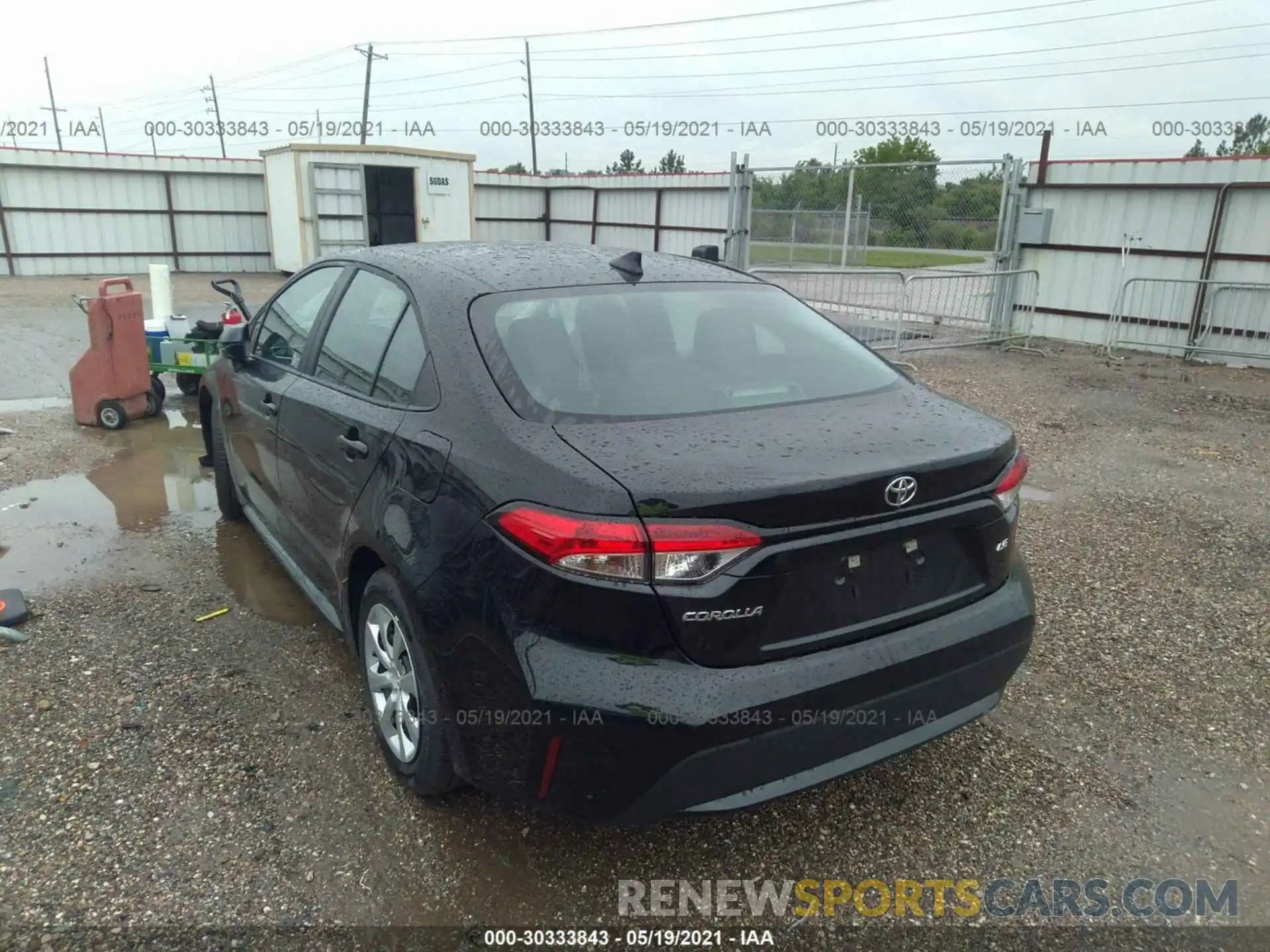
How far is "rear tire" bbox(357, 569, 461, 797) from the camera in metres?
2.52

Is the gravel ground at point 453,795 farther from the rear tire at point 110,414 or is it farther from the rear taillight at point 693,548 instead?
the rear tire at point 110,414

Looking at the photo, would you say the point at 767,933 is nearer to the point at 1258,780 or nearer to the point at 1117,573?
the point at 1258,780

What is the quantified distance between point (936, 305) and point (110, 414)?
10.4m

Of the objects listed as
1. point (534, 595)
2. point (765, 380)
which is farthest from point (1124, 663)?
point (534, 595)

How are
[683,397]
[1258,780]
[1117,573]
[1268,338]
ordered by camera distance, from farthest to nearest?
[1268,338]
[1117,573]
[1258,780]
[683,397]

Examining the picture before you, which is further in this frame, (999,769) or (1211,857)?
(999,769)

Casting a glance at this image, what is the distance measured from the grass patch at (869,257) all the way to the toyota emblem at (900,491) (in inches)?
444

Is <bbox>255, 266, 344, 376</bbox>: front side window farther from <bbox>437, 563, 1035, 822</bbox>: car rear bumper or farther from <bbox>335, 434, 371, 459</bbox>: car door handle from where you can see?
<bbox>437, 563, 1035, 822</bbox>: car rear bumper

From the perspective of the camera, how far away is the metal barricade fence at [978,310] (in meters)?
12.0

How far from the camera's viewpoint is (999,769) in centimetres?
298

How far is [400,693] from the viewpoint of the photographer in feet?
9.02

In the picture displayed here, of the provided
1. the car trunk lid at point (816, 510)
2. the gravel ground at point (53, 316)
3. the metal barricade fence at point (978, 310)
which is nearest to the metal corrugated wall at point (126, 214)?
the gravel ground at point (53, 316)

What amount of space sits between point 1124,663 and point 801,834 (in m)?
1.86

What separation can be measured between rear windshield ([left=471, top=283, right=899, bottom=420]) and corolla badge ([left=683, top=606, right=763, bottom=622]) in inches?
24.7
